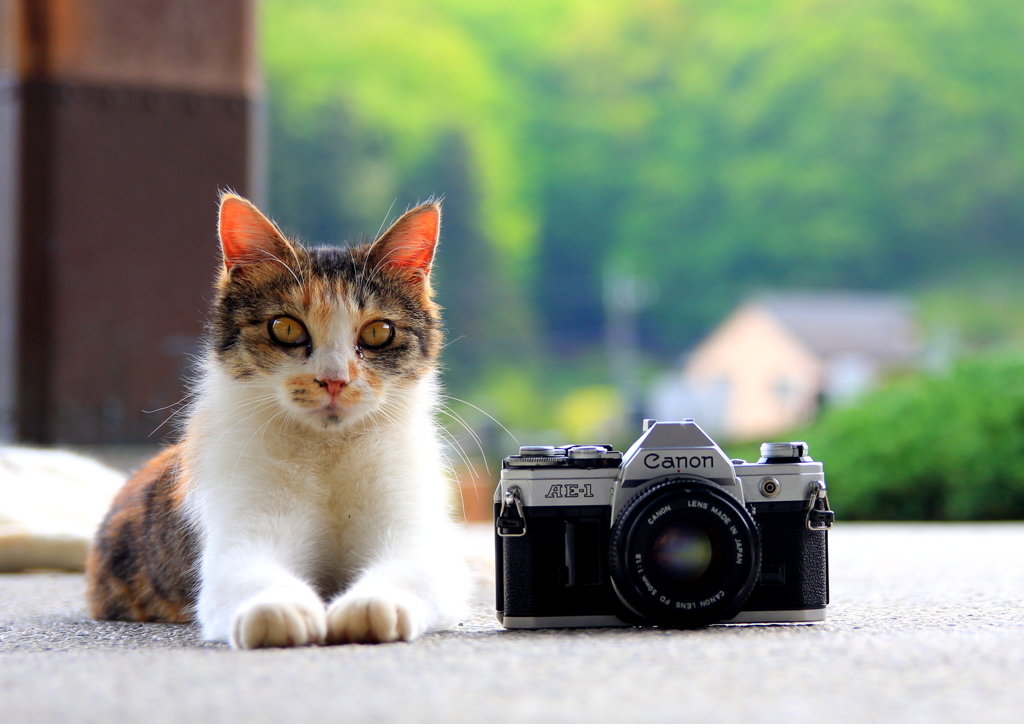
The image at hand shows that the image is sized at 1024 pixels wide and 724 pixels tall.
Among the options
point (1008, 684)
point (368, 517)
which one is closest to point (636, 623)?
point (368, 517)

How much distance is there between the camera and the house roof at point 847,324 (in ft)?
45.8

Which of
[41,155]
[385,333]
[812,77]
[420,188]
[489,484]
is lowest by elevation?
[489,484]

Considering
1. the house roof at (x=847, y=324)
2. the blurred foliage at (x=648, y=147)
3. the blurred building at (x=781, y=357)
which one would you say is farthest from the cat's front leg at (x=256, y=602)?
the blurred foliage at (x=648, y=147)

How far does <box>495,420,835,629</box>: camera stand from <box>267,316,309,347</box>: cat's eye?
31 centimetres

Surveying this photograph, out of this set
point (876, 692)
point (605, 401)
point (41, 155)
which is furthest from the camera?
point (605, 401)

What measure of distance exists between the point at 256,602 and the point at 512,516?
0.34 m

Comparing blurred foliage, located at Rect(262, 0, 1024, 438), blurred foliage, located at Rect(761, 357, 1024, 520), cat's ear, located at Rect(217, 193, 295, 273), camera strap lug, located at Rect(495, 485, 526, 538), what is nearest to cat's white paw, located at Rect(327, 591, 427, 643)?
camera strap lug, located at Rect(495, 485, 526, 538)

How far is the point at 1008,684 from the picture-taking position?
0.91 m

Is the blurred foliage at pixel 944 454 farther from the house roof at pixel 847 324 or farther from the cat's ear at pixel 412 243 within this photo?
the house roof at pixel 847 324

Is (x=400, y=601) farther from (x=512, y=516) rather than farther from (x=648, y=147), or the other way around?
(x=648, y=147)

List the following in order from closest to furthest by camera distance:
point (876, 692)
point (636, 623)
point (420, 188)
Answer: point (876, 692) → point (636, 623) → point (420, 188)

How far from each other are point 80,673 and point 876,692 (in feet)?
2.46

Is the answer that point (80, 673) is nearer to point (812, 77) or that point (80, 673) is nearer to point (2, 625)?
point (2, 625)

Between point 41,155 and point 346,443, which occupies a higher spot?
point 41,155
